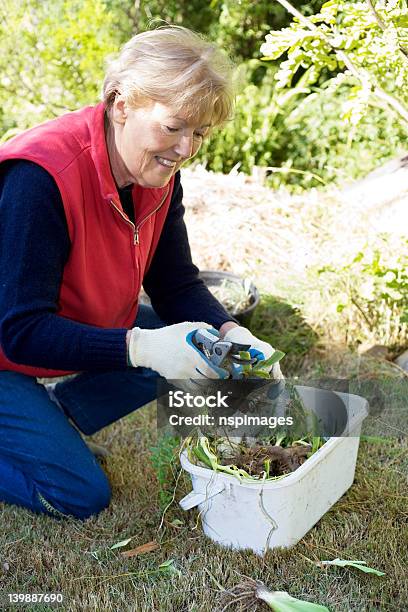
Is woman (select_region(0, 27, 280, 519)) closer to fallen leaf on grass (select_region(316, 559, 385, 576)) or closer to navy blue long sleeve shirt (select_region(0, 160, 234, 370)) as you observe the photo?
navy blue long sleeve shirt (select_region(0, 160, 234, 370))

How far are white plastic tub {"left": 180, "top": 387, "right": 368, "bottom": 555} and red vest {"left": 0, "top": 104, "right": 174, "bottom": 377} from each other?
53 centimetres

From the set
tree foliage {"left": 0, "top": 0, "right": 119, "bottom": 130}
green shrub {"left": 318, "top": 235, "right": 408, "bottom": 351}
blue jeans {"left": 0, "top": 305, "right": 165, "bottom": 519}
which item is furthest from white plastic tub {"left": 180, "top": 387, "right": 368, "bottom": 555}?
tree foliage {"left": 0, "top": 0, "right": 119, "bottom": 130}

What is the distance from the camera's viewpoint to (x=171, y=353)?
1.84 meters

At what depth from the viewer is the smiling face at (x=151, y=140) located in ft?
6.19

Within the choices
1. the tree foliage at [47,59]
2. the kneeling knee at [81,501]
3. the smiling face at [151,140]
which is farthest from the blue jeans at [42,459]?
the tree foliage at [47,59]

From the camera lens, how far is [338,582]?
5.90 ft

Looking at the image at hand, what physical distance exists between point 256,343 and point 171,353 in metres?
0.30

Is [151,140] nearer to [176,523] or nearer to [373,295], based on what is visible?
[176,523]

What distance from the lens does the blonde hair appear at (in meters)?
1.86

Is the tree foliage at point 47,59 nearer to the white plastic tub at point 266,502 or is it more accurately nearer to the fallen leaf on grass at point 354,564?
the white plastic tub at point 266,502

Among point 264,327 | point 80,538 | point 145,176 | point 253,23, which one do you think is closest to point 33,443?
point 80,538

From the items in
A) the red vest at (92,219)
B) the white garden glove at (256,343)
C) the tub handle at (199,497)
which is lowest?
the tub handle at (199,497)

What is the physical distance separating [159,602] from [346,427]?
64cm

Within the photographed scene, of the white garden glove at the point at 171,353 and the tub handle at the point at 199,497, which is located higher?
the white garden glove at the point at 171,353
